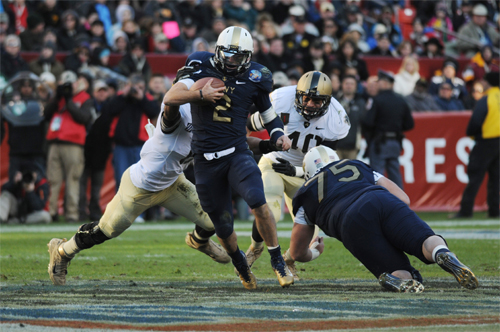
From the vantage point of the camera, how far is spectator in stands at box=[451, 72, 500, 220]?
12133 millimetres

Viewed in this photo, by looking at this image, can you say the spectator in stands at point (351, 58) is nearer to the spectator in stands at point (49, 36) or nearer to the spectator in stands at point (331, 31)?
the spectator in stands at point (331, 31)

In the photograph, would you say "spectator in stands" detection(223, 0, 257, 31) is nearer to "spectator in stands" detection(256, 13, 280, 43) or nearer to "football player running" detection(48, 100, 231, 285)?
"spectator in stands" detection(256, 13, 280, 43)

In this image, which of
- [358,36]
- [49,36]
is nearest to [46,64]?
[49,36]

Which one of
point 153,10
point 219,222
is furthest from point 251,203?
point 153,10

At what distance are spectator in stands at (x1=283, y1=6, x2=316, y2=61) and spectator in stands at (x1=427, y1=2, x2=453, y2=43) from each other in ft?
13.4

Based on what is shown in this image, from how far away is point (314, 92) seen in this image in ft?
21.7

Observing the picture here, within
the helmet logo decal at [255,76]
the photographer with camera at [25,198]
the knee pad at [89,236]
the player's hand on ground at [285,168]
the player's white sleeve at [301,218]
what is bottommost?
the photographer with camera at [25,198]

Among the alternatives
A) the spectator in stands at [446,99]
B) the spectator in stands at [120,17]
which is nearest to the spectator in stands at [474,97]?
the spectator in stands at [446,99]

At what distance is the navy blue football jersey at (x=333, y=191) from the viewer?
5457 mm

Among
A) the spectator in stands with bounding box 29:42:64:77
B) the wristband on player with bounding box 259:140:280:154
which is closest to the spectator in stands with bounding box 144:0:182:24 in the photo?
the spectator in stands with bounding box 29:42:64:77

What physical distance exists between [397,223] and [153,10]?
37.2 ft

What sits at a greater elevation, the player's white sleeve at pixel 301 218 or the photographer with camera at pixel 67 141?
the player's white sleeve at pixel 301 218

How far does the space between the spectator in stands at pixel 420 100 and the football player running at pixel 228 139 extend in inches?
337

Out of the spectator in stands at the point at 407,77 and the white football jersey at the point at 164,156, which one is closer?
the white football jersey at the point at 164,156
